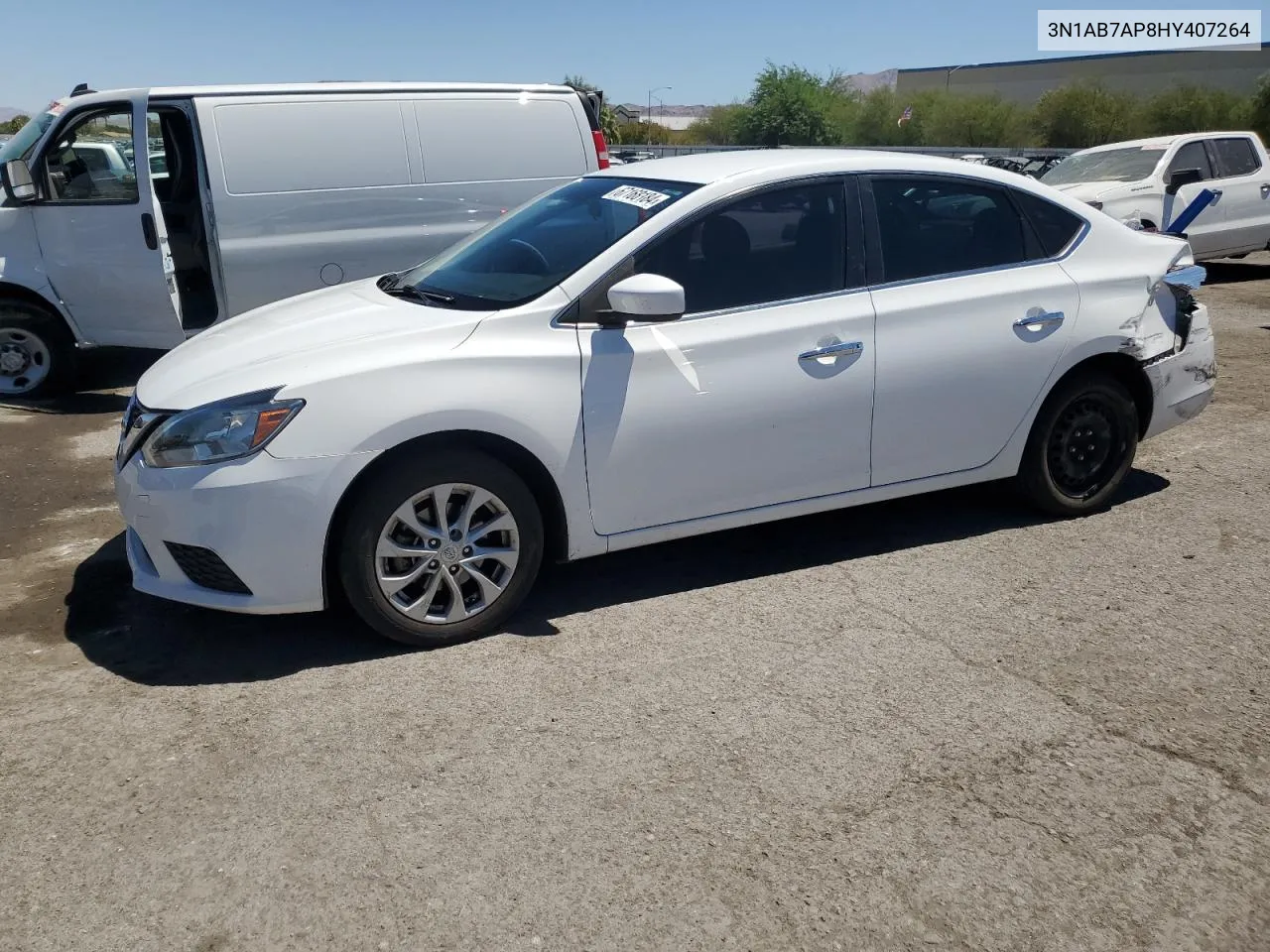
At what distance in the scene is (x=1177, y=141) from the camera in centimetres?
1300

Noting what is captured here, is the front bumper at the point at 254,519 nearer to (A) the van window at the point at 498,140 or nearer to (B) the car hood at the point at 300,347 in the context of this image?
(B) the car hood at the point at 300,347

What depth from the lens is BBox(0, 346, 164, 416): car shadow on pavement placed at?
7.96 metres

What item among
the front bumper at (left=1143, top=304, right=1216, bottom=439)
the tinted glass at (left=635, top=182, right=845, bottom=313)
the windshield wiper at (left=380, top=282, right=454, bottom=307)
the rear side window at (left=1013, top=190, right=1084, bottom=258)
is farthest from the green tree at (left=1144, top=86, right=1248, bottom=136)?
the windshield wiper at (left=380, top=282, right=454, bottom=307)

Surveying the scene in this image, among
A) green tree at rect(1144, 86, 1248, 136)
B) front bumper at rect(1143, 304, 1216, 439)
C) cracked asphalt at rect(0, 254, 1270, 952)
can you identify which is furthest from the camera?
green tree at rect(1144, 86, 1248, 136)

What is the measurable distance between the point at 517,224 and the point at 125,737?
2.66 meters

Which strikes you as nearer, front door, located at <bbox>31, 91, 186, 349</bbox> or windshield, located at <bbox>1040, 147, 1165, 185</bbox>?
front door, located at <bbox>31, 91, 186, 349</bbox>

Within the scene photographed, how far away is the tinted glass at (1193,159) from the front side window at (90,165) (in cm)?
1080

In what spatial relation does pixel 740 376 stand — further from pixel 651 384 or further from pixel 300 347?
pixel 300 347

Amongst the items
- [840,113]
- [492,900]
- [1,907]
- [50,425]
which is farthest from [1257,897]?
[840,113]

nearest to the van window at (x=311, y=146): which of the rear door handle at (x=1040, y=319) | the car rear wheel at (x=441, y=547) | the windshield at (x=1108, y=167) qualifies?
the car rear wheel at (x=441, y=547)

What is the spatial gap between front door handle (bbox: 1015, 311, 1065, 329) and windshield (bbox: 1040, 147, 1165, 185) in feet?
29.4

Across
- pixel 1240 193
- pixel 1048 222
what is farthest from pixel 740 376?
pixel 1240 193

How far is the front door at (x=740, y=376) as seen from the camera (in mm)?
4207

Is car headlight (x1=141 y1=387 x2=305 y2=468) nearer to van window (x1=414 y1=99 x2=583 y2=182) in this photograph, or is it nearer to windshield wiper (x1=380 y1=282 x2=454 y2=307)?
windshield wiper (x1=380 y1=282 x2=454 y2=307)
